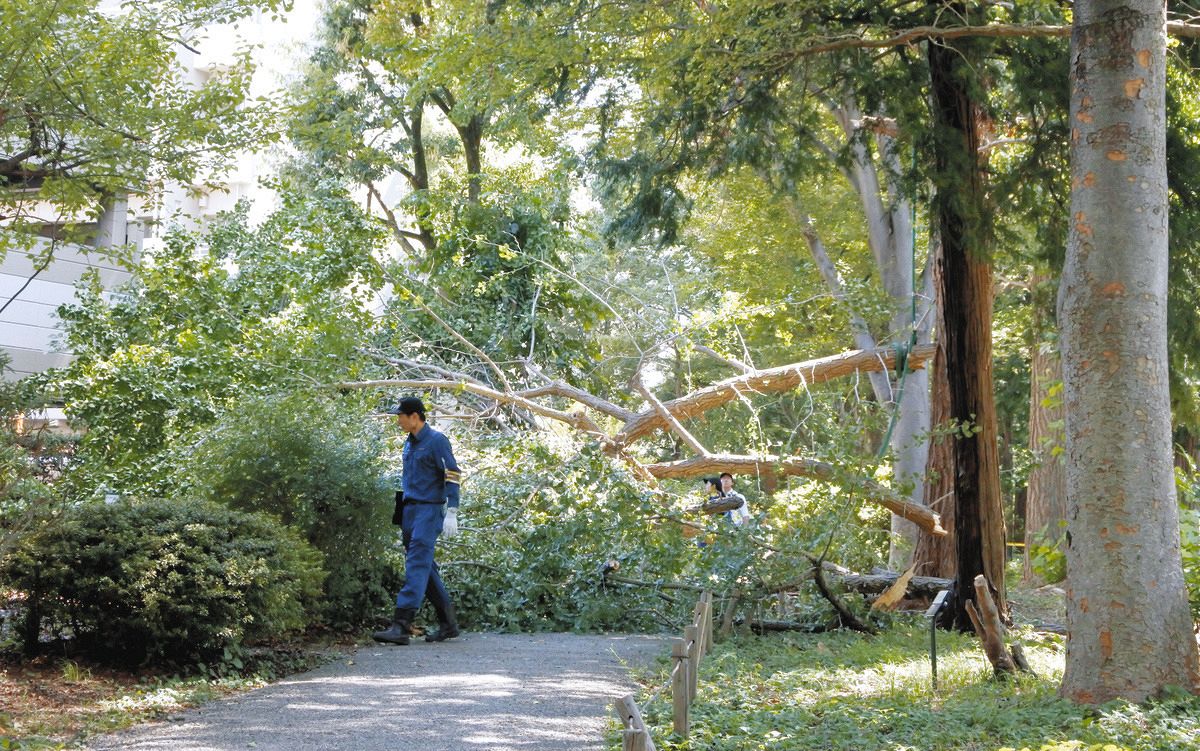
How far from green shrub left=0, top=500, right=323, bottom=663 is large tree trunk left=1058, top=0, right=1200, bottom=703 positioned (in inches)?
195

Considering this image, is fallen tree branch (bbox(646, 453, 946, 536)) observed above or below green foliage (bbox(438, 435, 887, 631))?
above

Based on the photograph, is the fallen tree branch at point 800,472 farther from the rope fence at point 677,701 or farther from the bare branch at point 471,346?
the rope fence at point 677,701

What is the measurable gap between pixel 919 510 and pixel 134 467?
9078 mm

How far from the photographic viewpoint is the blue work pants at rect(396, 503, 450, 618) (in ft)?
30.7

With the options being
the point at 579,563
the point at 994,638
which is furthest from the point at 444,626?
the point at 994,638

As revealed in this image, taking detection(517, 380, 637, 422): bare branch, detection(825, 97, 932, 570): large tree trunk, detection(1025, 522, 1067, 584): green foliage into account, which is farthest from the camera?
detection(825, 97, 932, 570): large tree trunk

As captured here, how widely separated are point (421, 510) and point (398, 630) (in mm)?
974

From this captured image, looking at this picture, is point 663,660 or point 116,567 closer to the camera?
point 116,567

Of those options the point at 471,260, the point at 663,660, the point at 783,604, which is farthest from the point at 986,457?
the point at 471,260

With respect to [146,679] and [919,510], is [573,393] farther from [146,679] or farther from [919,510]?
[146,679]

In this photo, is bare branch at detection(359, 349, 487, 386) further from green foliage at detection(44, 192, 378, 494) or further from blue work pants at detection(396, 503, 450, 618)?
blue work pants at detection(396, 503, 450, 618)

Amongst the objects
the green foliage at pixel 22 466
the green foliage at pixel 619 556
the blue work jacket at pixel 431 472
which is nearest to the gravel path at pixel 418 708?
the blue work jacket at pixel 431 472

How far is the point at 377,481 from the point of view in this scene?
9.72 metres

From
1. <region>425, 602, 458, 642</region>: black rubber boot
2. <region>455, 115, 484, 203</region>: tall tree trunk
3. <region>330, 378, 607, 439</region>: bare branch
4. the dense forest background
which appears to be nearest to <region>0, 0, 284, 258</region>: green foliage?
the dense forest background
